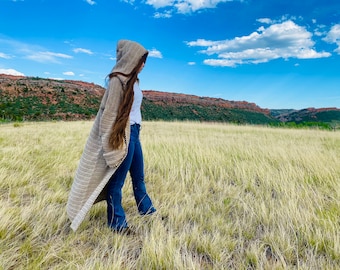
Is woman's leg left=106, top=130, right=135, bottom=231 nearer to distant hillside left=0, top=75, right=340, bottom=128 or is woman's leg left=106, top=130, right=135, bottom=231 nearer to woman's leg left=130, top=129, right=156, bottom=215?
woman's leg left=130, top=129, right=156, bottom=215

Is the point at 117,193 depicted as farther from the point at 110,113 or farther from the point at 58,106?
the point at 58,106

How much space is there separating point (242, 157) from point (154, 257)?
475cm

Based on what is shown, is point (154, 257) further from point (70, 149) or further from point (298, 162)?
point (70, 149)

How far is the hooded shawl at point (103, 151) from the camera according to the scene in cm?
254

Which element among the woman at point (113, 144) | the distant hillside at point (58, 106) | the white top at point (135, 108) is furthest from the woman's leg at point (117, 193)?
the distant hillside at point (58, 106)

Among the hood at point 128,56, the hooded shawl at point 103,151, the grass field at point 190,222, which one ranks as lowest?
the grass field at point 190,222

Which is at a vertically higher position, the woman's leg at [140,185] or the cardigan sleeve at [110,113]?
the cardigan sleeve at [110,113]

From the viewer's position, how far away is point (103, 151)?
2619 mm

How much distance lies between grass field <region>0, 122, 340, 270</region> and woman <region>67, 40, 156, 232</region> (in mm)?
291

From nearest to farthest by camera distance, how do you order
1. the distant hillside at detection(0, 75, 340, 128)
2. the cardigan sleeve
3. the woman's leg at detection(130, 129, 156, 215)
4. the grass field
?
the grass field, the cardigan sleeve, the woman's leg at detection(130, 129, 156, 215), the distant hillside at detection(0, 75, 340, 128)

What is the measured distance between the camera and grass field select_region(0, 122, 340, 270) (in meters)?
2.26

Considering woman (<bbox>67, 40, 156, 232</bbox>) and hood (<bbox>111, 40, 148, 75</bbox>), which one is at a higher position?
hood (<bbox>111, 40, 148, 75</bbox>)

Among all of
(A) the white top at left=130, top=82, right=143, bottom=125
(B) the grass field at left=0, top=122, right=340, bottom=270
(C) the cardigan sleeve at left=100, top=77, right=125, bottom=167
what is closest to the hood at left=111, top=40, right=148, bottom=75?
(C) the cardigan sleeve at left=100, top=77, right=125, bottom=167

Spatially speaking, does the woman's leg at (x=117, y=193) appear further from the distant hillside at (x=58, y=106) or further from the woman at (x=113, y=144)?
the distant hillside at (x=58, y=106)
